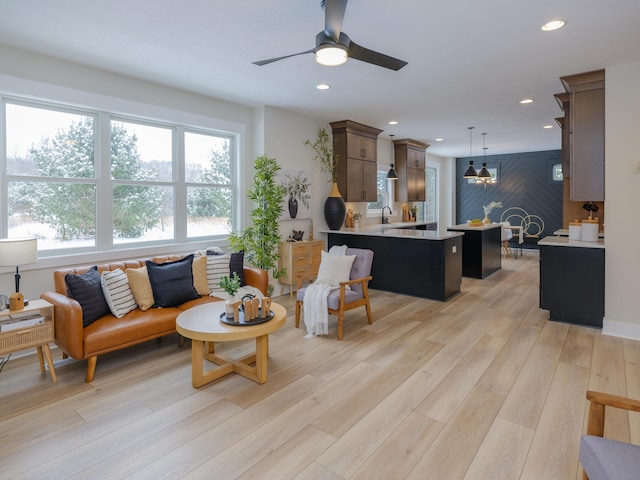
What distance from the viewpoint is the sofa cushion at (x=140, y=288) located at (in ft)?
11.4

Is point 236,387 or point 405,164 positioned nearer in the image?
point 236,387

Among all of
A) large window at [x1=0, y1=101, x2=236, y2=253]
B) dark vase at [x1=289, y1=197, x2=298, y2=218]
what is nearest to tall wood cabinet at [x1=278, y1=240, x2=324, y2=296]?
dark vase at [x1=289, y1=197, x2=298, y2=218]

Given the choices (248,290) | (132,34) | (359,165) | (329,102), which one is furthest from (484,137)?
(132,34)

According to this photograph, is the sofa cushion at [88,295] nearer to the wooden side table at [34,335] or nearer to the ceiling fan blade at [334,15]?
the wooden side table at [34,335]

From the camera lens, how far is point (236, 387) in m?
2.85

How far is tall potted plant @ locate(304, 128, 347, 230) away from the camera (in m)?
6.29

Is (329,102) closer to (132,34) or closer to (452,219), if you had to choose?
(132,34)

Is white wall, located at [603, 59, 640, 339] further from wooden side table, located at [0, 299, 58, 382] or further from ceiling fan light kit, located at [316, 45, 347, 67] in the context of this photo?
wooden side table, located at [0, 299, 58, 382]

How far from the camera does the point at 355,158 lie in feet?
21.8

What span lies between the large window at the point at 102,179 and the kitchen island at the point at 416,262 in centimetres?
256

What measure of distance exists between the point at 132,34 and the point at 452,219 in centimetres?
989

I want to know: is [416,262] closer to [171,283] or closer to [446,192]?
[171,283]

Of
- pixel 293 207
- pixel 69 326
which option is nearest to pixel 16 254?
pixel 69 326

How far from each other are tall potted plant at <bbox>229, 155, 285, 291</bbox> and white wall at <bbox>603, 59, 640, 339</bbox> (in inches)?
149
